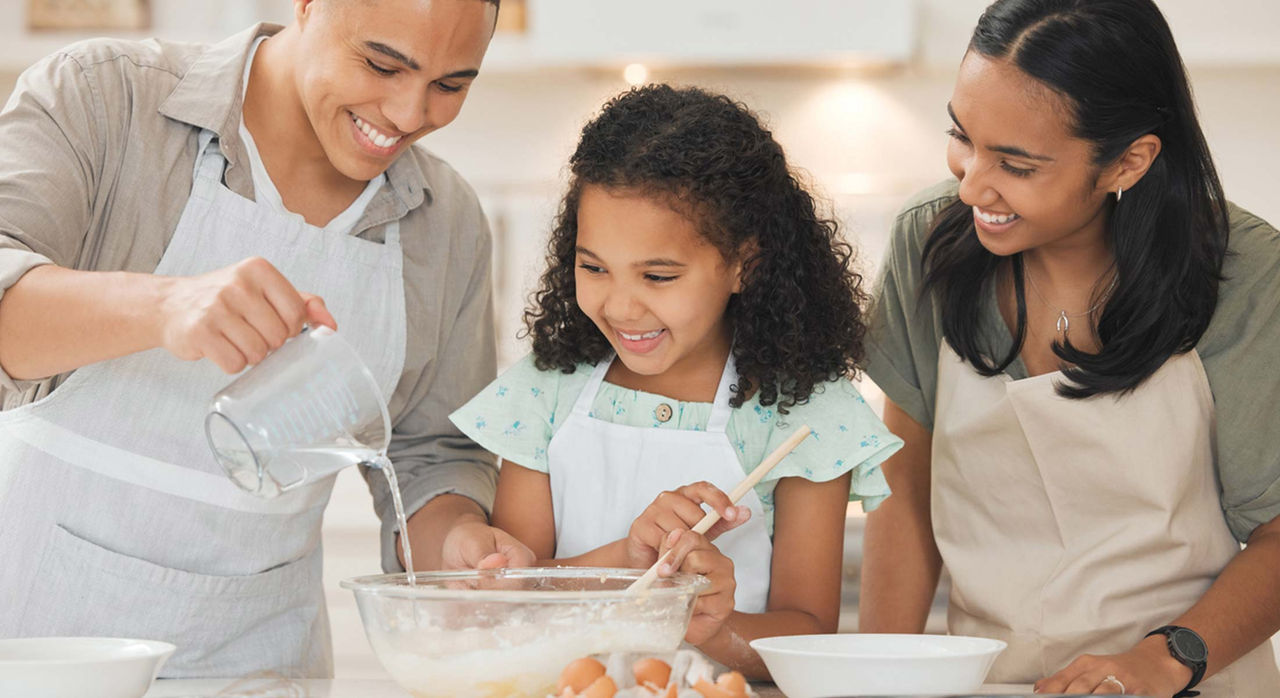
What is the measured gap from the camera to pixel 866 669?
0.88m

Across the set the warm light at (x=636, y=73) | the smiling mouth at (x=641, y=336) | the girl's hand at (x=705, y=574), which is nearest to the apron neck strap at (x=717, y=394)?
the smiling mouth at (x=641, y=336)

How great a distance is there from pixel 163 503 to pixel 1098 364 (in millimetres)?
1030

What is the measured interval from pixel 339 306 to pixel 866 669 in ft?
2.46

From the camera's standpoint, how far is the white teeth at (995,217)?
1.32 metres

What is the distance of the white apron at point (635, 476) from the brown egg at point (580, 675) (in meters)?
0.54

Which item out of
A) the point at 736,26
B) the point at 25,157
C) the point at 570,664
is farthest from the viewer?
the point at 736,26

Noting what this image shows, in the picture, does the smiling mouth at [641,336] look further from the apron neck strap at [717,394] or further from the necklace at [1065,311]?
the necklace at [1065,311]

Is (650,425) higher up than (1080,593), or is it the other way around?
(650,425)

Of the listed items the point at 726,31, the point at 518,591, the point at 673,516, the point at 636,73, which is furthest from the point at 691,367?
the point at 636,73

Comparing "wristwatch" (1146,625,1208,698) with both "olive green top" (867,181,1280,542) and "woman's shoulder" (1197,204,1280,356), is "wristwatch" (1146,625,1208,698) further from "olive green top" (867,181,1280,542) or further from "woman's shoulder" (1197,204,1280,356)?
"woman's shoulder" (1197,204,1280,356)

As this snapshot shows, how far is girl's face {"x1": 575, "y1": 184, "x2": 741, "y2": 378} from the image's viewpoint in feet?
4.27

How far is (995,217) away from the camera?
1.32 meters

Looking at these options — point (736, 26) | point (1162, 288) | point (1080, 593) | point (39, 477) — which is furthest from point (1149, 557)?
point (736, 26)

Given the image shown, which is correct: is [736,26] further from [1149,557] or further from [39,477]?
[39,477]
